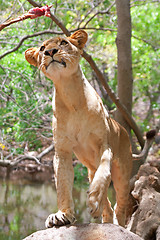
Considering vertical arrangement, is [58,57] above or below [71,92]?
above

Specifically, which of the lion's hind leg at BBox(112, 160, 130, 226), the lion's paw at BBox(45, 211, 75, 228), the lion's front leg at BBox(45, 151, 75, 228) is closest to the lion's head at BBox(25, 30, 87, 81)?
the lion's front leg at BBox(45, 151, 75, 228)

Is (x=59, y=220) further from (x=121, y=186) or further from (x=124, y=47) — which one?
(x=124, y=47)

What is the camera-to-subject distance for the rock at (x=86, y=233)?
2.35 meters

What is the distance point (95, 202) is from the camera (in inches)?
90.3

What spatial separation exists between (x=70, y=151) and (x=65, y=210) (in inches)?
18.9

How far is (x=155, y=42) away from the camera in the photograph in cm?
848

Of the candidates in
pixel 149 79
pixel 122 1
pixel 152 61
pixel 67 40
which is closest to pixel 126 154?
pixel 67 40

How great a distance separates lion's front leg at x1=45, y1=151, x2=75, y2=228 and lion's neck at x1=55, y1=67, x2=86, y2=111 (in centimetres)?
41

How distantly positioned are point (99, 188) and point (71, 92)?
2.62 ft

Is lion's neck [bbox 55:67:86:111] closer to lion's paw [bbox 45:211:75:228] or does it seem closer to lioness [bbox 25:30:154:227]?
lioness [bbox 25:30:154:227]


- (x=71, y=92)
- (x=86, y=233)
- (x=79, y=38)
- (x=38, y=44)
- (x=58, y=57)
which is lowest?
(x=86, y=233)

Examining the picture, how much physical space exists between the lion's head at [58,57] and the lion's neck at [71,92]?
0.30ft

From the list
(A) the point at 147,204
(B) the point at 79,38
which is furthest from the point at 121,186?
(B) the point at 79,38

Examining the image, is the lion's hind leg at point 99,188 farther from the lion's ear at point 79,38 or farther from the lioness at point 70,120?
the lion's ear at point 79,38
